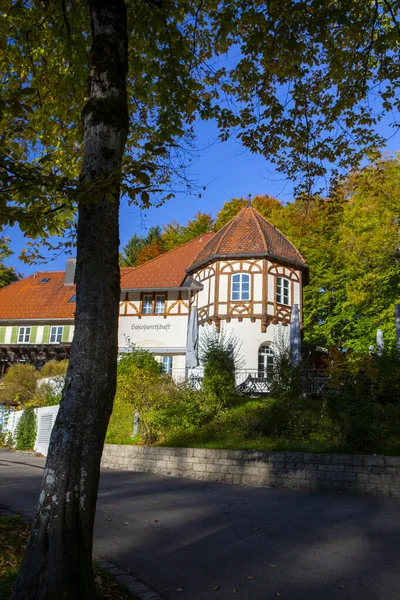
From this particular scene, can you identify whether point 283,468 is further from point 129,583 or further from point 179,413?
point 129,583

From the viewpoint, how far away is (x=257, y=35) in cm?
619

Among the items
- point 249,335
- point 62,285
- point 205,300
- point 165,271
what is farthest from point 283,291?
point 62,285

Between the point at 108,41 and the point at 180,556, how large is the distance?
15.9 ft

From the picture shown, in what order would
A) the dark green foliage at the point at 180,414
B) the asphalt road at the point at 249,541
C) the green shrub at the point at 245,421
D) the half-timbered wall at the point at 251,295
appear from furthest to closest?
the half-timbered wall at the point at 251,295
the dark green foliage at the point at 180,414
the green shrub at the point at 245,421
the asphalt road at the point at 249,541

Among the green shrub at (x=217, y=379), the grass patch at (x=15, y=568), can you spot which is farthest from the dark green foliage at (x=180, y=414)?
the grass patch at (x=15, y=568)

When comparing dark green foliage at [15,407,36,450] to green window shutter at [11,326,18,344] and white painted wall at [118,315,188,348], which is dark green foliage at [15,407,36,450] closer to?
white painted wall at [118,315,188,348]

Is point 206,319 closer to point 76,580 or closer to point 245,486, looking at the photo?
point 245,486

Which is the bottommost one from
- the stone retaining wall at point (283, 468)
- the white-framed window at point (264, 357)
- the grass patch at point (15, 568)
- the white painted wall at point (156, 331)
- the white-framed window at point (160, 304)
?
the grass patch at point (15, 568)

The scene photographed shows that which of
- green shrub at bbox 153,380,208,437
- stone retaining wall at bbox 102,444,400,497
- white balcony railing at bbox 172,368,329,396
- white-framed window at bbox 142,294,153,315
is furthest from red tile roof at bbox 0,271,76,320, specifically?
stone retaining wall at bbox 102,444,400,497

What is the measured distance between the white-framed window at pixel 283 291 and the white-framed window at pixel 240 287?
1.64m

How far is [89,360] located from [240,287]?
Result: 903 inches

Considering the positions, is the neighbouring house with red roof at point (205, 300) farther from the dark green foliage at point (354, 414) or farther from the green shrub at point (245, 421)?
the dark green foliage at point (354, 414)

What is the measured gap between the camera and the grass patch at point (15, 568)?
373cm

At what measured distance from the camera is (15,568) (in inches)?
166
